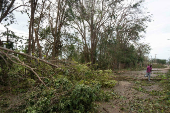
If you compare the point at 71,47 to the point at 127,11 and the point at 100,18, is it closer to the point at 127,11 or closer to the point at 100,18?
the point at 100,18

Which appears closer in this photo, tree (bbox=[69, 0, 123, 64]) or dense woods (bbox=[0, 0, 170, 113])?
dense woods (bbox=[0, 0, 170, 113])

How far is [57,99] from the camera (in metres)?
3.53

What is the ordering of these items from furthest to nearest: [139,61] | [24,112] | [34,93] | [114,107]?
[139,61]
[114,107]
[34,93]
[24,112]

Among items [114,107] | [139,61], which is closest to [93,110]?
[114,107]

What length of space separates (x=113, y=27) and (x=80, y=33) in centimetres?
406

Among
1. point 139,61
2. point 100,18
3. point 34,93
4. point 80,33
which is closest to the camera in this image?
point 34,93

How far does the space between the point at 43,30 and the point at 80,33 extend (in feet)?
17.0

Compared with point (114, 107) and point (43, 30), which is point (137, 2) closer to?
point (43, 30)

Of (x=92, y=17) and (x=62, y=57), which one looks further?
(x=92, y=17)

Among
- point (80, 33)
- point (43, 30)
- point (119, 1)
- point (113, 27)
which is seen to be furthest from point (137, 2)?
point (43, 30)

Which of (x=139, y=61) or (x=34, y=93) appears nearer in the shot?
(x=34, y=93)

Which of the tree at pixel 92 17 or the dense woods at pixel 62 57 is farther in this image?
the tree at pixel 92 17

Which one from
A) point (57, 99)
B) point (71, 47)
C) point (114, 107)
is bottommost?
point (114, 107)

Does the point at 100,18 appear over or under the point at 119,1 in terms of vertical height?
under
